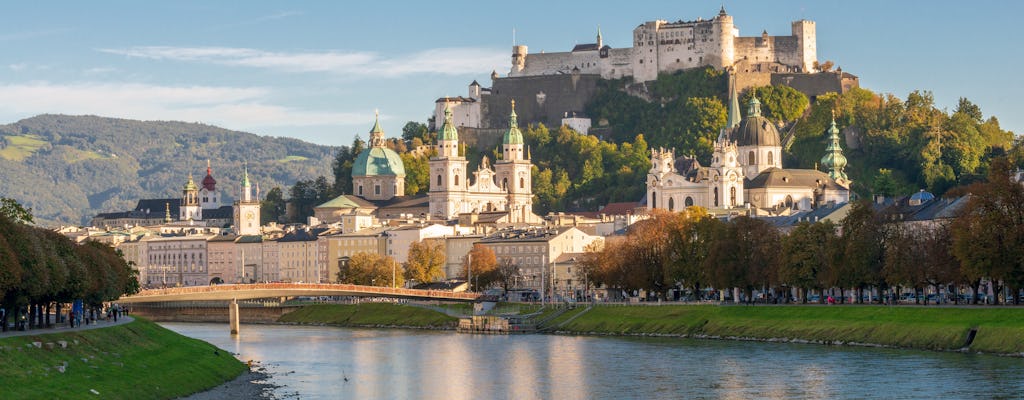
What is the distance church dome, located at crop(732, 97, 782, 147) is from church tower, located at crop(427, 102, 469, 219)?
2689 centimetres

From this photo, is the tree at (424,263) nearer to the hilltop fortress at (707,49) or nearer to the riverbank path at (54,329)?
the hilltop fortress at (707,49)

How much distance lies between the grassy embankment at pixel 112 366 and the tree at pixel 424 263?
65.1 metres

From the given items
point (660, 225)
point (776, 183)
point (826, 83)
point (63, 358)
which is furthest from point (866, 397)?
point (826, 83)

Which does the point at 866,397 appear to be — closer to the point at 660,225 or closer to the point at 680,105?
the point at 660,225

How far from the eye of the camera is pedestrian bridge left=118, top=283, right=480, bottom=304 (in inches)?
3617

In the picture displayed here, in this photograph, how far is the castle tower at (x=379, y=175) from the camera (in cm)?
18425

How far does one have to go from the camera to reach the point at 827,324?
78.6m

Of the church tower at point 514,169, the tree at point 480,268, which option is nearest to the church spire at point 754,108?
the church tower at point 514,169

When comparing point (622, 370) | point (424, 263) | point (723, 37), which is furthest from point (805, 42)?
point (622, 370)

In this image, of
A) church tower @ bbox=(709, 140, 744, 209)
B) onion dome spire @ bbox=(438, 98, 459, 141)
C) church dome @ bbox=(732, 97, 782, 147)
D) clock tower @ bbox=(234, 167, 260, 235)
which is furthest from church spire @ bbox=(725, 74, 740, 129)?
clock tower @ bbox=(234, 167, 260, 235)

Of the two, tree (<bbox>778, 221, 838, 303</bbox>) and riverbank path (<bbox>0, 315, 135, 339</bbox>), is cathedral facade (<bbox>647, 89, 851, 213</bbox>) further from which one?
riverbank path (<bbox>0, 315, 135, 339</bbox>)

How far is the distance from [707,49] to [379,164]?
3374 cm

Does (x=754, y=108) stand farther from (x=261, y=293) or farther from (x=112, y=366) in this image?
(x=112, y=366)

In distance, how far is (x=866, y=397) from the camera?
2160 inches
